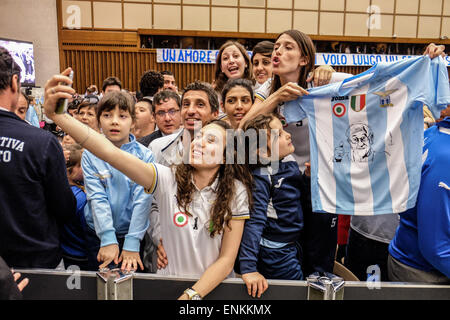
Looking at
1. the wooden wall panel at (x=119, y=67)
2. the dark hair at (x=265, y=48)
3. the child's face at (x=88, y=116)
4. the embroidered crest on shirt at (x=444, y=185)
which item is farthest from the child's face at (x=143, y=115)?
the wooden wall panel at (x=119, y=67)

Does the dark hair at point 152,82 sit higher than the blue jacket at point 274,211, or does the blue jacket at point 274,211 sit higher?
the dark hair at point 152,82

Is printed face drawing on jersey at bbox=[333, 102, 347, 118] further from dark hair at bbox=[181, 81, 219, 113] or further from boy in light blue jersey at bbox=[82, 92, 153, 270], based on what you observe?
boy in light blue jersey at bbox=[82, 92, 153, 270]

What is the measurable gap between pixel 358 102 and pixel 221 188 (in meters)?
0.89

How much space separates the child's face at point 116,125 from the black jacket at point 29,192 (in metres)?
0.38

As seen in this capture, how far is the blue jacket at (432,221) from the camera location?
122cm

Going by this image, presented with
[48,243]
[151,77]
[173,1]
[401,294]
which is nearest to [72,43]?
[173,1]

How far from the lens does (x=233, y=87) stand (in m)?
2.04

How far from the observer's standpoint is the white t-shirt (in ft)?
4.29

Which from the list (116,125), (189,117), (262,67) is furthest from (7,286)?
(262,67)

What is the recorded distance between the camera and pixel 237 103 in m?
2.01

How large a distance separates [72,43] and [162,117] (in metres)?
7.14

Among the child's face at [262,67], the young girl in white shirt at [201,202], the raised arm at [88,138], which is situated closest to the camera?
the raised arm at [88,138]

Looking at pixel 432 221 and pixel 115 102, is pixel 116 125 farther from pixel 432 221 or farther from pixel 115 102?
pixel 432 221

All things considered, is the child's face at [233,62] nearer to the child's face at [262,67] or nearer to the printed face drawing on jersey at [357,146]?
the child's face at [262,67]
